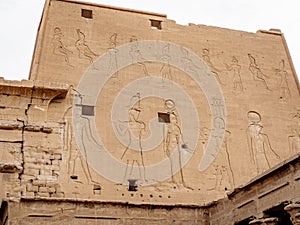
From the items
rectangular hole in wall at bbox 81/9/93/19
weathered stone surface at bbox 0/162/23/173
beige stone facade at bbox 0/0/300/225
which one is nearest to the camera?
beige stone facade at bbox 0/0/300/225

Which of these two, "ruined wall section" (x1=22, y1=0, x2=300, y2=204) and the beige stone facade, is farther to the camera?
"ruined wall section" (x1=22, y1=0, x2=300, y2=204)

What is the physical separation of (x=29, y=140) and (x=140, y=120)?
8.06 ft

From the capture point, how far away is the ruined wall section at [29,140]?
336 inches

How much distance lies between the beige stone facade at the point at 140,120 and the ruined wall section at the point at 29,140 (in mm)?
21

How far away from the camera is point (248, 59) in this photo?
1175cm

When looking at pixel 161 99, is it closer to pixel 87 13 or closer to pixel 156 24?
pixel 156 24

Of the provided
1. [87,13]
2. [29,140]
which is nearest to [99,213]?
[29,140]

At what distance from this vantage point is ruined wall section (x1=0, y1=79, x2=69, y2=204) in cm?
854

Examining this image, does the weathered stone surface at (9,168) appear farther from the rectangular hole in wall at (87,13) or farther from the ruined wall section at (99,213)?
the rectangular hole in wall at (87,13)

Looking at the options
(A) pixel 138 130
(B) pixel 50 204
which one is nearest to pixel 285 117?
(A) pixel 138 130

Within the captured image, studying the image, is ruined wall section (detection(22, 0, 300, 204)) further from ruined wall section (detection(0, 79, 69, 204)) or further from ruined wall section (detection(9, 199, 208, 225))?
ruined wall section (detection(9, 199, 208, 225))

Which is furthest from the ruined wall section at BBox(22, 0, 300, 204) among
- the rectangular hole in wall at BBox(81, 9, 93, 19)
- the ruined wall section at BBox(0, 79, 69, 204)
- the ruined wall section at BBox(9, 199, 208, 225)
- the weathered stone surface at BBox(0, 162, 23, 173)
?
the ruined wall section at BBox(9, 199, 208, 225)

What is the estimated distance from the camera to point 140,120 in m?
9.98

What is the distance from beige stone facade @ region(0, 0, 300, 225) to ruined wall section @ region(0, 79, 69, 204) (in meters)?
0.02
